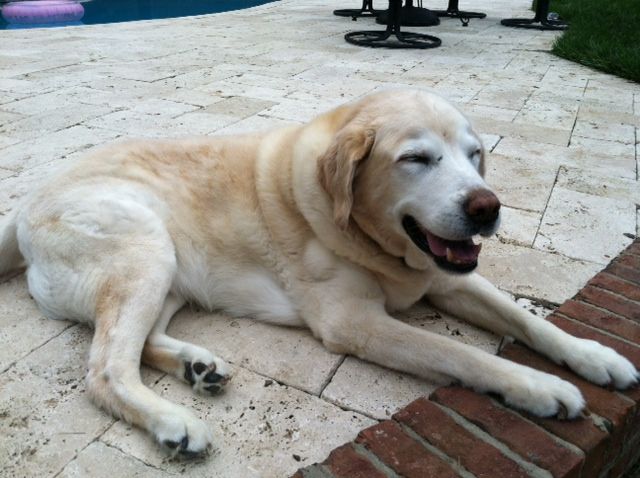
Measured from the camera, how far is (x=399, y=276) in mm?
2346

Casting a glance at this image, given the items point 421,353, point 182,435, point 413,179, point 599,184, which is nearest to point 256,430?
point 182,435

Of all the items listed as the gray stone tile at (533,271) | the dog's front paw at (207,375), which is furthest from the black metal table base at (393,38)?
the dog's front paw at (207,375)

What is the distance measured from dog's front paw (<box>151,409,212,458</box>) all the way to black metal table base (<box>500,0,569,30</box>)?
37.8 feet

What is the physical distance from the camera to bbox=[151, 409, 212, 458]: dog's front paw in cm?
178

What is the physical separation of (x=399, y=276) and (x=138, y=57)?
6865 mm

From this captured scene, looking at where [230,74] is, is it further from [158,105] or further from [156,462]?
[156,462]

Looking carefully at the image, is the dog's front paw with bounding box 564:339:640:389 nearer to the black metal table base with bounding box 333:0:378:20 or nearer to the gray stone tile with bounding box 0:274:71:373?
the gray stone tile with bounding box 0:274:71:373

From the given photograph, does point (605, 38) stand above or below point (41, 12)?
below

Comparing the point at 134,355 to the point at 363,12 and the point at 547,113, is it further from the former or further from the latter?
the point at 363,12

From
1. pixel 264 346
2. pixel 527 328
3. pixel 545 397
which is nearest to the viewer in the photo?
pixel 545 397

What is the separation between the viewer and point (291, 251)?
246 centimetres

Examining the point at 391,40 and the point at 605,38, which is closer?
the point at 605,38

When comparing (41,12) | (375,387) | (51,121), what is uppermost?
(41,12)

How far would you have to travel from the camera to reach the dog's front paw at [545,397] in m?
1.86
